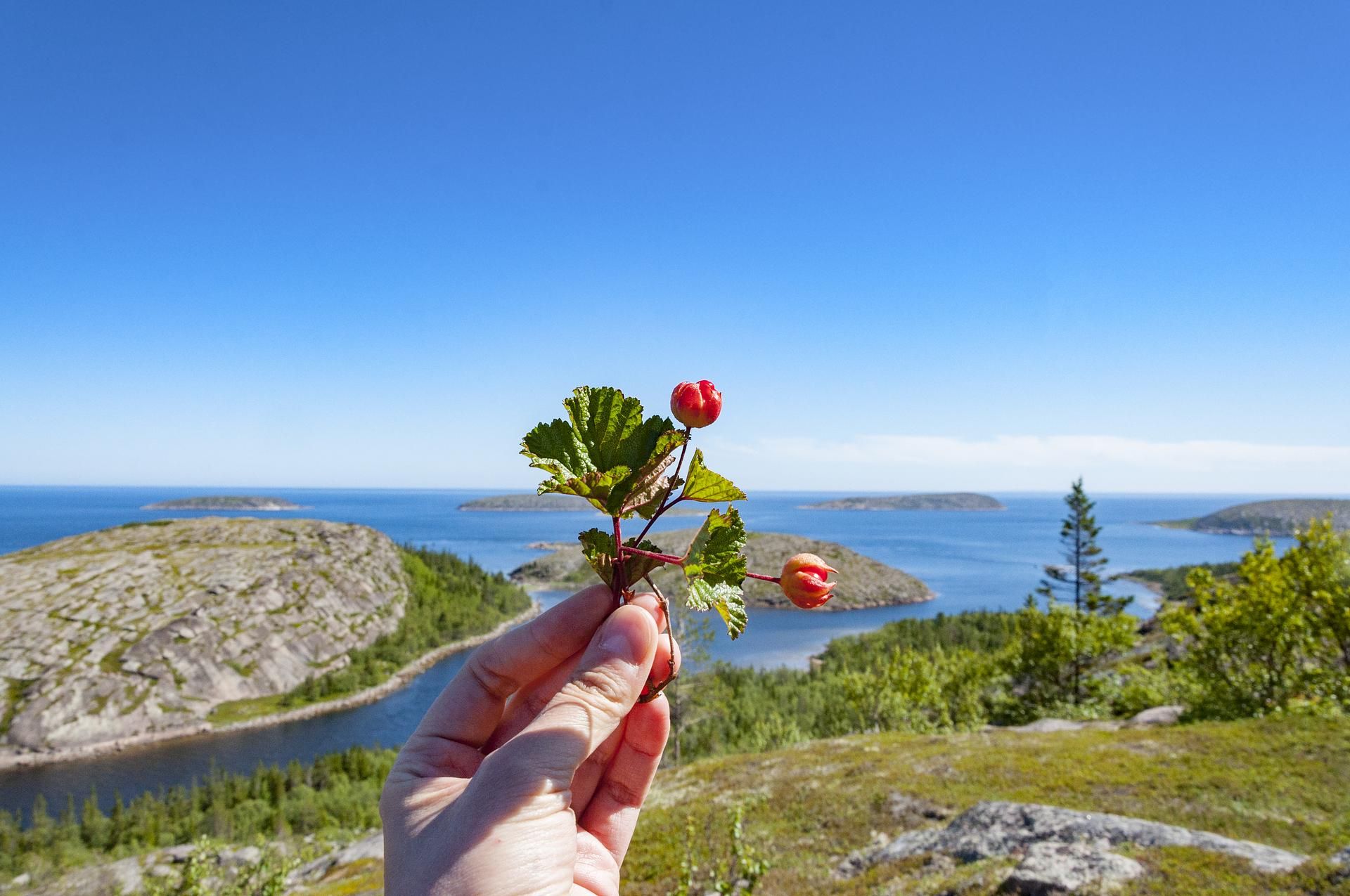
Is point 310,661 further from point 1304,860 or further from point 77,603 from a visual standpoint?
point 1304,860

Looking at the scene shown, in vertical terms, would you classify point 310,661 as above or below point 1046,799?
below

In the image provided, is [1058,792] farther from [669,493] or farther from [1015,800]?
[669,493]

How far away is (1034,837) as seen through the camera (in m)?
8.19

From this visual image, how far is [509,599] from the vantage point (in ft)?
286

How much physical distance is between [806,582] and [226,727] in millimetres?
64801

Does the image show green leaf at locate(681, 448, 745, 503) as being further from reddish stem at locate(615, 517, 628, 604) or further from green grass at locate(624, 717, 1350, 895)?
green grass at locate(624, 717, 1350, 895)

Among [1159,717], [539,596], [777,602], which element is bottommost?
[777,602]

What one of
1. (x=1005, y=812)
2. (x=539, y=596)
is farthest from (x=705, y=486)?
(x=539, y=596)

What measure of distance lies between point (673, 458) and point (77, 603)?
251 feet

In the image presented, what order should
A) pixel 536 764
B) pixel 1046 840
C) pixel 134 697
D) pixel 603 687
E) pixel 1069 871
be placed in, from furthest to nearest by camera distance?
pixel 134 697 < pixel 1046 840 < pixel 1069 871 < pixel 603 687 < pixel 536 764

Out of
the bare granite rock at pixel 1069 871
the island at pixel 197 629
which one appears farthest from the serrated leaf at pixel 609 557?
the island at pixel 197 629

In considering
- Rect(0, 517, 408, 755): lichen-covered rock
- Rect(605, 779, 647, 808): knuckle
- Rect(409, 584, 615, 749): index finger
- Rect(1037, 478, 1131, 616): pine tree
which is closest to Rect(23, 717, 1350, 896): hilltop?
Rect(605, 779, 647, 808): knuckle

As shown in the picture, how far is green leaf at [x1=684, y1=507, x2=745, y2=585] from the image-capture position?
1627 mm

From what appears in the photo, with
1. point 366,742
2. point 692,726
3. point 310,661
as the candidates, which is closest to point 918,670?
point 692,726
